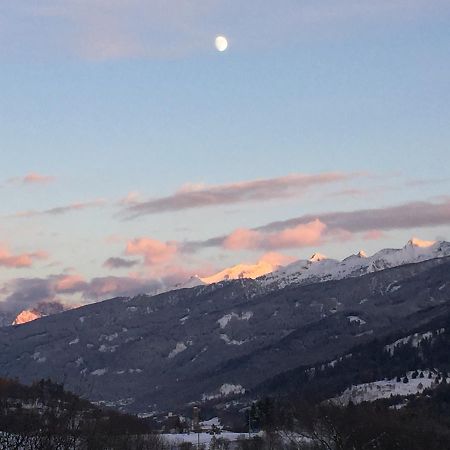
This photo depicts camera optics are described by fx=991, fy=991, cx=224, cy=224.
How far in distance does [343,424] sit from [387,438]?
12.4 m

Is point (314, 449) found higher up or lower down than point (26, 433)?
lower down

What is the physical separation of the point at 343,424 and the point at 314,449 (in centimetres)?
1184

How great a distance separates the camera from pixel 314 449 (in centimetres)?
18388

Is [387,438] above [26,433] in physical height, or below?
below

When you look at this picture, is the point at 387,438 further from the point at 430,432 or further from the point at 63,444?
the point at 63,444

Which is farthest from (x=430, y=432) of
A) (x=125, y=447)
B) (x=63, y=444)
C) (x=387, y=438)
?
(x=63, y=444)

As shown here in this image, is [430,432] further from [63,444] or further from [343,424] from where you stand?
[63,444]

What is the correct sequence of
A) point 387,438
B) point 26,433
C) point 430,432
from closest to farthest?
point 26,433
point 387,438
point 430,432

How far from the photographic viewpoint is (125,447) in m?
198

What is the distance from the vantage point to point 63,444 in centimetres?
16500

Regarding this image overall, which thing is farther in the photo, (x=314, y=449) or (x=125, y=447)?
(x=125, y=447)

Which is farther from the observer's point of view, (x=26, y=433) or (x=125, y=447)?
(x=125, y=447)

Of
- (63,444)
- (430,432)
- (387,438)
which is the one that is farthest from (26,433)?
(430,432)

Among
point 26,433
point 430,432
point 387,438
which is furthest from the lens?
point 430,432
